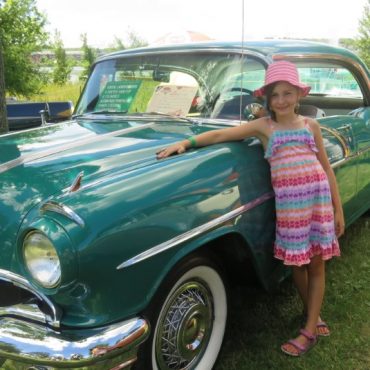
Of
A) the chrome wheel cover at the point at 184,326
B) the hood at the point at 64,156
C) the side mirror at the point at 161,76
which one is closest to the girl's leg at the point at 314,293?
the chrome wheel cover at the point at 184,326

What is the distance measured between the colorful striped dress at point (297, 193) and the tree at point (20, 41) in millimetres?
11250

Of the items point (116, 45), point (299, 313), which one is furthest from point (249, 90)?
point (116, 45)

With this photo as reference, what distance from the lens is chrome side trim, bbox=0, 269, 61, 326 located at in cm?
163

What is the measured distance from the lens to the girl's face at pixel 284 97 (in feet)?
7.31

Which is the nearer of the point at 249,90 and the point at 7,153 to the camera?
the point at 7,153

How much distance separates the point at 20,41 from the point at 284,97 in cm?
1209

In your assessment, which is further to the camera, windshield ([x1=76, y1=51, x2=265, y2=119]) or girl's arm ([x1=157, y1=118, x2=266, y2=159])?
windshield ([x1=76, y1=51, x2=265, y2=119])

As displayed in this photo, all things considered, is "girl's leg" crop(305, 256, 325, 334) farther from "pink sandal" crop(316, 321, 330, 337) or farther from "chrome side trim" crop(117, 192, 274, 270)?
"chrome side trim" crop(117, 192, 274, 270)

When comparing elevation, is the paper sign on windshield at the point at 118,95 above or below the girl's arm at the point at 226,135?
above

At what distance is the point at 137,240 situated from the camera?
1669mm

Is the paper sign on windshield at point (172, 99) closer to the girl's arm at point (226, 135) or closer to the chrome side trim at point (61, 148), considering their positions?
the chrome side trim at point (61, 148)

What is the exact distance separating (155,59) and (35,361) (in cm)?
213

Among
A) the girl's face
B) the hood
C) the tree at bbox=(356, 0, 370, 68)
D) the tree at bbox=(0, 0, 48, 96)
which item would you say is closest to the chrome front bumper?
the hood

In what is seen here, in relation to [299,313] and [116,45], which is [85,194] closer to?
[299,313]
